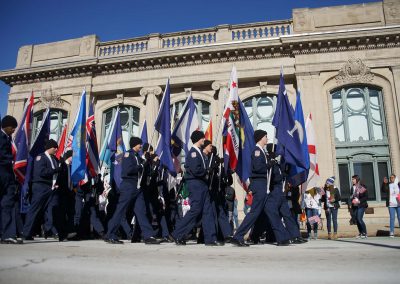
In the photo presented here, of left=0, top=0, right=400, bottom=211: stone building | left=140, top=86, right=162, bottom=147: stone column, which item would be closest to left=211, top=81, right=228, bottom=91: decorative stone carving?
left=0, top=0, right=400, bottom=211: stone building

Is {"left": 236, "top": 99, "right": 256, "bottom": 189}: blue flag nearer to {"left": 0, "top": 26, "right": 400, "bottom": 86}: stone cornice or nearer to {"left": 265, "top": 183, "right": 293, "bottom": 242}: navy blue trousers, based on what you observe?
{"left": 265, "top": 183, "right": 293, "bottom": 242}: navy blue trousers

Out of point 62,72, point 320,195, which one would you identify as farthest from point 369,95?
point 62,72

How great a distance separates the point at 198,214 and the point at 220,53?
13.2m

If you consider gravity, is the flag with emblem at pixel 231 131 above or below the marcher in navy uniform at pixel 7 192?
above

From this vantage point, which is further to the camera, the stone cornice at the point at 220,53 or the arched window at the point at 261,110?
the arched window at the point at 261,110

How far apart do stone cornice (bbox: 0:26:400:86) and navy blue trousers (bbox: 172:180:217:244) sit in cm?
1275

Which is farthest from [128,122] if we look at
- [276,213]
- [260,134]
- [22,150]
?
[276,213]

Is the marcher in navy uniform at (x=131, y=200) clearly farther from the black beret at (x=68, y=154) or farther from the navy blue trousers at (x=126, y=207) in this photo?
the black beret at (x=68, y=154)

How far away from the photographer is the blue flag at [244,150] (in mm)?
7344

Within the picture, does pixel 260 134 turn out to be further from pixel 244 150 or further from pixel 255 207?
pixel 255 207

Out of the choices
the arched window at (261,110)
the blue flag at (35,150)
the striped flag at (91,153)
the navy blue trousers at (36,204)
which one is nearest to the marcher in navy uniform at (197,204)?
the navy blue trousers at (36,204)

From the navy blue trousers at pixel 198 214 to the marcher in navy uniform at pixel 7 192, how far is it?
10.1 ft

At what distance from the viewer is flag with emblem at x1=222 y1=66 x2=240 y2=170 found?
7262 mm

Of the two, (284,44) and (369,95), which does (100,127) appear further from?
(369,95)
